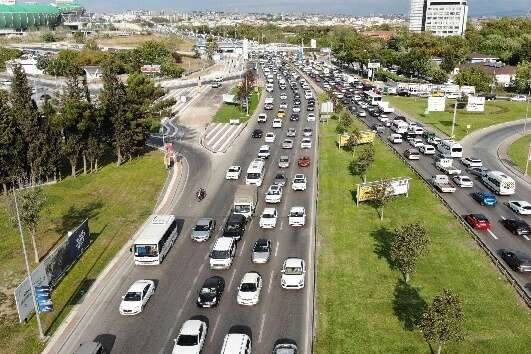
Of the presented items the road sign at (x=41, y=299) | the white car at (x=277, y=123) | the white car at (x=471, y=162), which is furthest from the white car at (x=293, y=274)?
the white car at (x=277, y=123)

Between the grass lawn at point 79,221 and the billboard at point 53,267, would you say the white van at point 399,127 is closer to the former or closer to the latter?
the grass lawn at point 79,221

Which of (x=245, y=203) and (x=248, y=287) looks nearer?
(x=248, y=287)

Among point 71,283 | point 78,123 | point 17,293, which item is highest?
point 78,123

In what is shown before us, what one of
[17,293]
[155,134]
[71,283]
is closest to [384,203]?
[71,283]

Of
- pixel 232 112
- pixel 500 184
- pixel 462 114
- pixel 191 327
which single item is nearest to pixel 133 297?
pixel 191 327

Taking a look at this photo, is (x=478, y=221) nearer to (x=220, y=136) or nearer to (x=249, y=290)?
(x=249, y=290)

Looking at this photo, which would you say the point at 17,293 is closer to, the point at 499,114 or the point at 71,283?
the point at 71,283

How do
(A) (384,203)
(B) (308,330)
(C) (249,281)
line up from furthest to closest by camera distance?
(A) (384,203) → (C) (249,281) → (B) (308,330)

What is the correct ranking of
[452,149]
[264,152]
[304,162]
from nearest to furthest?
[304,162] < [452,149] < [264,152]
